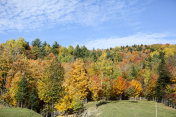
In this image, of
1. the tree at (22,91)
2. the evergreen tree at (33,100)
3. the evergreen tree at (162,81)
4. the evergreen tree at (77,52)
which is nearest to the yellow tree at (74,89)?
the evergreen tree at (33,100)

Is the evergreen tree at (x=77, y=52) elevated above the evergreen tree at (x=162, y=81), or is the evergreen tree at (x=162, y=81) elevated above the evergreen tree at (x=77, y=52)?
the evergreen tree at (x=77, y=52)

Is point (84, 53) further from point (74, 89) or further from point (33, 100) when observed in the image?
point (74, 89)

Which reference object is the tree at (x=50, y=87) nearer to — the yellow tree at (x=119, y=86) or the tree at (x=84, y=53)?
the yellow tree at (x=119, y=86)

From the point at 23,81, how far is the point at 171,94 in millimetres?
52600

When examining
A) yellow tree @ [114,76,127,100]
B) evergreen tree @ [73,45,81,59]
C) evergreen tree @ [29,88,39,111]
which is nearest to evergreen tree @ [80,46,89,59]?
evergreen tree @ [73,45,81,59]

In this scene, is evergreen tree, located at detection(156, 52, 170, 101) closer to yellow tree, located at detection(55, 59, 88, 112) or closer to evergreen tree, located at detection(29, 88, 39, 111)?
yellow tree, located at detection(55, 59, 88, 112)

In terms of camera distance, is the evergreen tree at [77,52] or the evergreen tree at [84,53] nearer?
the evergreen tree at [77,52]

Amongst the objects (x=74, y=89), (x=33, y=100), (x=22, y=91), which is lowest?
(x=33, y=100)

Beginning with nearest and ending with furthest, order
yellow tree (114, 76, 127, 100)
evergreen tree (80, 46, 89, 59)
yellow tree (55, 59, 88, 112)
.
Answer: yellow tree (55, 59, 88, 112) → yellow tree (114, 76, 127, 100) → evergreen tree (80, 46, 89, 59)

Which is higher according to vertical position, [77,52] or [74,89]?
[77,52]

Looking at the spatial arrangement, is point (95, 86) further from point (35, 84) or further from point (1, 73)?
point (1, 73)

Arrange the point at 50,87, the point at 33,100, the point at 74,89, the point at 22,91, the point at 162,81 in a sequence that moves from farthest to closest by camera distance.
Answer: the point at 162,81, the point at 50,87, the point at 33,100, the point at 22,91, the point at 74,89

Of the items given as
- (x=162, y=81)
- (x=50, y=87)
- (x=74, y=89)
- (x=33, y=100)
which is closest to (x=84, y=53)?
(x=162, y=81)

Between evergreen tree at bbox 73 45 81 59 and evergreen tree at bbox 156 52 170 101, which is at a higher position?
evergreen tree at bbox 73 45 81 59
